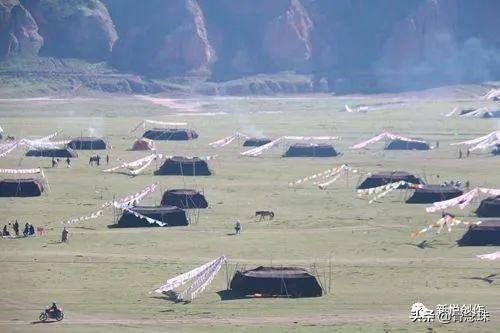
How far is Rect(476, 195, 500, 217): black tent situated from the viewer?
232 ft

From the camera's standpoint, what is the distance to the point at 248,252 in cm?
6000

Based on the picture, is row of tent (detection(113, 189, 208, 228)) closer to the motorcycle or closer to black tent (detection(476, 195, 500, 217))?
black tent (detection(476, 195, 500, 217))

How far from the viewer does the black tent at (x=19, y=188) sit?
79.6 metres

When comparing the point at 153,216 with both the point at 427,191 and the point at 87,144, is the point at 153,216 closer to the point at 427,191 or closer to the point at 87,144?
the point at 427,191

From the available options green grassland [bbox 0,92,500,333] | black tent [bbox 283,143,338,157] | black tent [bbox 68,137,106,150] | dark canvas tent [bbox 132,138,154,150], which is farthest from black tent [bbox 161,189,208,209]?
black tent [bbox 68,137,106,150]

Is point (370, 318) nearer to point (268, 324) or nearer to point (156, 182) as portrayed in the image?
point (268, 324)

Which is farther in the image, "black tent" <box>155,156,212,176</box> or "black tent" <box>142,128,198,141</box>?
"black tent" <box>142,128,198,141</box>

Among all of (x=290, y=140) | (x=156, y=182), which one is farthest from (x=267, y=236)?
(x=290, y=140)

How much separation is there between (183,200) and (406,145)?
43019 millimetres

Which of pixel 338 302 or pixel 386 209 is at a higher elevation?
pixel 386 209

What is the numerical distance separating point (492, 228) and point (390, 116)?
94.3m

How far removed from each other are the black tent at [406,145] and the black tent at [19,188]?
41.0 m

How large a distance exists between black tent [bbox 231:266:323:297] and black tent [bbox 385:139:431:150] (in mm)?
64003

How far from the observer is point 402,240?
6372 centimetres
